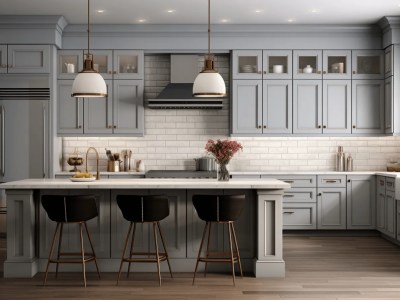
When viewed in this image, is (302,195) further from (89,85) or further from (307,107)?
(89,85)

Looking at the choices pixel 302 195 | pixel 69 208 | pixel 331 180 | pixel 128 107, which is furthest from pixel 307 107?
pixel 69 208

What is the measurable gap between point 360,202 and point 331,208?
0.40 meters

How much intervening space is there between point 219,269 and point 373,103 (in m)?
3.78

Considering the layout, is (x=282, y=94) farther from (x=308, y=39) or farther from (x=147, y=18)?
(x=147, y=18)

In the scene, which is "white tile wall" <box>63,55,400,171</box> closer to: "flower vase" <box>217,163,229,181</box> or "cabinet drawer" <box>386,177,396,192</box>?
"cabinet drawer" <box>386,177,396,192</box>

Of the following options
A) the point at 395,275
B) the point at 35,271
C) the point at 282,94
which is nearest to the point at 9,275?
the point at 35,271

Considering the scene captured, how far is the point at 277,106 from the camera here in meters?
7.86

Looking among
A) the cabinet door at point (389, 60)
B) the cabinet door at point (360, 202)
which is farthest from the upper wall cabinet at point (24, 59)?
the cabinet door at point (389, 60)

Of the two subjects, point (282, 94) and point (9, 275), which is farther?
point (282, 94)

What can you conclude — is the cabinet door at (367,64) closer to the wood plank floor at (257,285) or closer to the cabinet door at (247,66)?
the cabinet door at (247,66)

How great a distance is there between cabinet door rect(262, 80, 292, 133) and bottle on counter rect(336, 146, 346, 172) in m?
0.90

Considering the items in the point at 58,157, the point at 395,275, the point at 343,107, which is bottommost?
the point at 395,275

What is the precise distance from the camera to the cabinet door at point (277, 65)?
7.84 m

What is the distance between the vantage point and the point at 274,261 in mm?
5238
